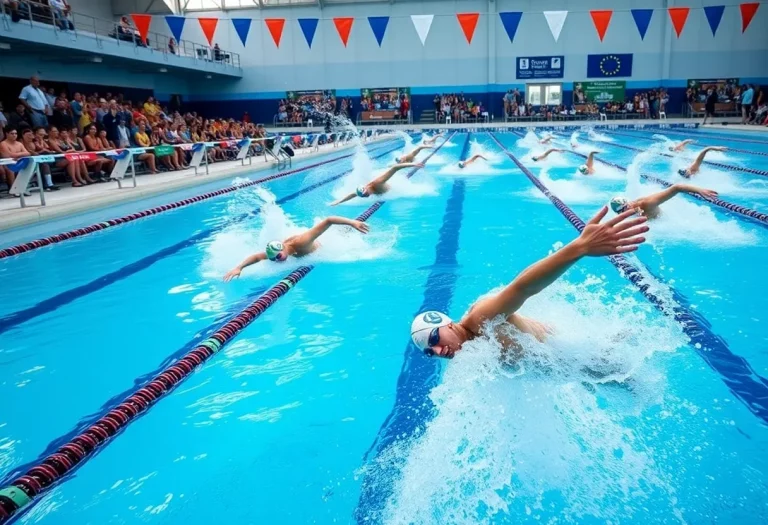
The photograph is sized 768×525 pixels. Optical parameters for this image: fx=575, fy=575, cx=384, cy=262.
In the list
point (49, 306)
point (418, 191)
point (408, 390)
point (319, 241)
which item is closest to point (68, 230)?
point (49, 306)

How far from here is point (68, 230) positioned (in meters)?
6.53

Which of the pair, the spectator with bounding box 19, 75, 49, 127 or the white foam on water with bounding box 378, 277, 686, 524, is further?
the spectator with bounding box 19, 75, 49, 127

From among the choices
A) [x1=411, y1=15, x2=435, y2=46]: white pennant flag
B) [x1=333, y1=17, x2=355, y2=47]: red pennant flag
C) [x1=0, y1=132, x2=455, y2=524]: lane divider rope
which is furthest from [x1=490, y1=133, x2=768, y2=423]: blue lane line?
[x1=411, y1=15, x2=435, y2=46]: white pennant flag

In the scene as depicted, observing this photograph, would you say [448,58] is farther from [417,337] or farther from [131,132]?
[417,337]

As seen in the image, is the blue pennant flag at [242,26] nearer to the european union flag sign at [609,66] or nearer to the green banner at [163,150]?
the green banner at [163,150]

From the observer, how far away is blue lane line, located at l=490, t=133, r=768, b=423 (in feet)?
8.32

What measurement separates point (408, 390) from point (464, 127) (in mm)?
22317

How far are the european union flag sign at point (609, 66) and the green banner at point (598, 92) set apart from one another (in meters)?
0.33

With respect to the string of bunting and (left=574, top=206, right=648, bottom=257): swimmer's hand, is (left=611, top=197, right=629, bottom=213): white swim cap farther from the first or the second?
the string of bunting

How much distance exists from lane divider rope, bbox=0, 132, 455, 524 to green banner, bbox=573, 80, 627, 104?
24.3 m

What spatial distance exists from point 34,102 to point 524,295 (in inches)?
404

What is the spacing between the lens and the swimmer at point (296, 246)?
14.2ft

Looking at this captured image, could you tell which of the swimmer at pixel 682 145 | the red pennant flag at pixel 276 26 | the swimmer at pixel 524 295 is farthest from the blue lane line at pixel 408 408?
the red pennant flag at pixel 276 26

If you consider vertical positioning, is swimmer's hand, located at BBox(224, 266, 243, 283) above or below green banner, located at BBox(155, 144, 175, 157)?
below
